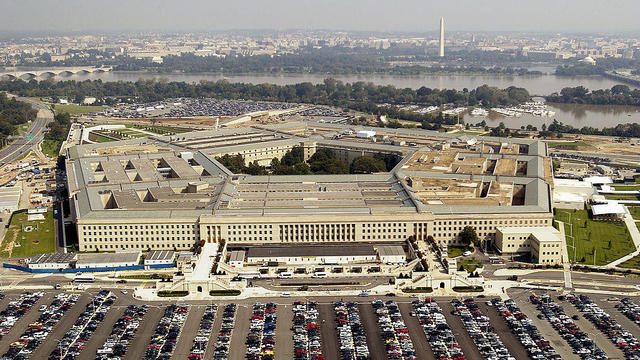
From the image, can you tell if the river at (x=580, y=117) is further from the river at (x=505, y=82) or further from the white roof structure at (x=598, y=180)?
the white roof structure at (x=598, y=180)

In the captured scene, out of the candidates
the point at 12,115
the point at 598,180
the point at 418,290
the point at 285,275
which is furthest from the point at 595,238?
the point at 12,115

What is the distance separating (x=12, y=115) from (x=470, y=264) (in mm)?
65951

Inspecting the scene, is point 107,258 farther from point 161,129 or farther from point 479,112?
point 479,112

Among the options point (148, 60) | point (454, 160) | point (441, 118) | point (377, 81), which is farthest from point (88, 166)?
point (148, 60)

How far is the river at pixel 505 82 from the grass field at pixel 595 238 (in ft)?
131

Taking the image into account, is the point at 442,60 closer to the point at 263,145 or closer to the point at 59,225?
the point at 263,145

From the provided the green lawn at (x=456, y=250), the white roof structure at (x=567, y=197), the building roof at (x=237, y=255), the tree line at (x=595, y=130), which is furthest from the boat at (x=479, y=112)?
the building roof at (x=237, y=255)

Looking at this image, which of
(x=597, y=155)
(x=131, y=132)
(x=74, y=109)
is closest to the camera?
(x=597, y=155)

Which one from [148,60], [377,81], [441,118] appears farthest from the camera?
[148,60]

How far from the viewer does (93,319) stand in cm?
2547

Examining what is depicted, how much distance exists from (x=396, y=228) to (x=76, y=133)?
46.3 meters

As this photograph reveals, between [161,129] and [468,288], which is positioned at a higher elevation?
[161,129]

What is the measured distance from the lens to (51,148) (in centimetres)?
6419

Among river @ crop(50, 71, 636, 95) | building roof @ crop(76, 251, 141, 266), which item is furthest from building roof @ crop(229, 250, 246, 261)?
river @ crop(50, 71, 636, 95)
